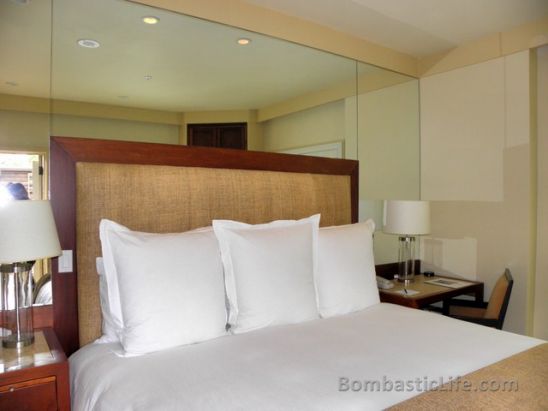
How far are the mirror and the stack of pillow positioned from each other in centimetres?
67

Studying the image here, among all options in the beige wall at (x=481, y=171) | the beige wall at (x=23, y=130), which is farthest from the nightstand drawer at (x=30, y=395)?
the beige wall at (x=481, y=171)

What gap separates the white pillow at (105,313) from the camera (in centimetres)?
192

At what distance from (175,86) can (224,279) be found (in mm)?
1232

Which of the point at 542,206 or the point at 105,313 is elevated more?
the point at 542,206

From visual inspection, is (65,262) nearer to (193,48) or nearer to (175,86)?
(175,86)

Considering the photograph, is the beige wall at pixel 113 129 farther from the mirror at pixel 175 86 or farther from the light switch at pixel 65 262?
the light switch at pixel 65 262

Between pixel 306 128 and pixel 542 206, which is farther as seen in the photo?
pixel 542 206

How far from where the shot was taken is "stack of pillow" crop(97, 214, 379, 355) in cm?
178

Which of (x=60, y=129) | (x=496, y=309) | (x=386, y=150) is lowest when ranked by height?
(x=496, y=309)

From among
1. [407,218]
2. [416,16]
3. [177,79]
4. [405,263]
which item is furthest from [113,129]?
[405,263]

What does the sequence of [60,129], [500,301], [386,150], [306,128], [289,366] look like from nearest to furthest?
[289,366] < [60,129] < [500,301] < [306,128] < [386,150]

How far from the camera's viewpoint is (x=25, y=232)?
158 centimetres

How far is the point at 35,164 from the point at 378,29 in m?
2.69

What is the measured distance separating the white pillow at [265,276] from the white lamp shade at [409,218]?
1169mm
